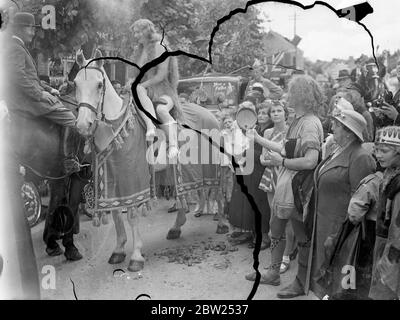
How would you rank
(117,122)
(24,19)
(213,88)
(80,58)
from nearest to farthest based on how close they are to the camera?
(24,19) → (80,58) → (213,88) → (117,122)

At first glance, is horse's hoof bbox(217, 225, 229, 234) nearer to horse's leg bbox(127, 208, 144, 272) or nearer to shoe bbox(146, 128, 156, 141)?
horse's leg bbox(127, 208, 144, 272)

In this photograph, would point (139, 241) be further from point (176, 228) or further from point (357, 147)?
point (357, 147)

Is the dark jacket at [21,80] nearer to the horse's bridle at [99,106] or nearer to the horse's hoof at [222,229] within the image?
the horse's bridle at [99,106]

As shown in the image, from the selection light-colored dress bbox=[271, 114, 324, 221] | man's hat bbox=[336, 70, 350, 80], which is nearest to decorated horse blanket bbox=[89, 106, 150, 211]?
light-colored dress bbox=[271, 114, 324, 221]

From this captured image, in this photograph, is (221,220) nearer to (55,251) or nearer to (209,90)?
(209,90)

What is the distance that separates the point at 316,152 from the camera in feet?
9.52

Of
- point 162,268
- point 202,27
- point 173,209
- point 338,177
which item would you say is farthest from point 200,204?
point 202,27

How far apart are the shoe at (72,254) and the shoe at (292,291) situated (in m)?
1.25

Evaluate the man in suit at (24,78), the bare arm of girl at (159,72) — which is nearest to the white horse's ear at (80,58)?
the man in suit at (24,78)

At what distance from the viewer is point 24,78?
9.09 ft

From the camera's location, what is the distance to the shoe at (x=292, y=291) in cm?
290

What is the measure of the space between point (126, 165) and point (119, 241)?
0.50 m

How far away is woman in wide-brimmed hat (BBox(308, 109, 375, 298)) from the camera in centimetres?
273

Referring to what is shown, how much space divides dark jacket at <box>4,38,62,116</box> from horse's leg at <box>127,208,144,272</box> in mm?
904
